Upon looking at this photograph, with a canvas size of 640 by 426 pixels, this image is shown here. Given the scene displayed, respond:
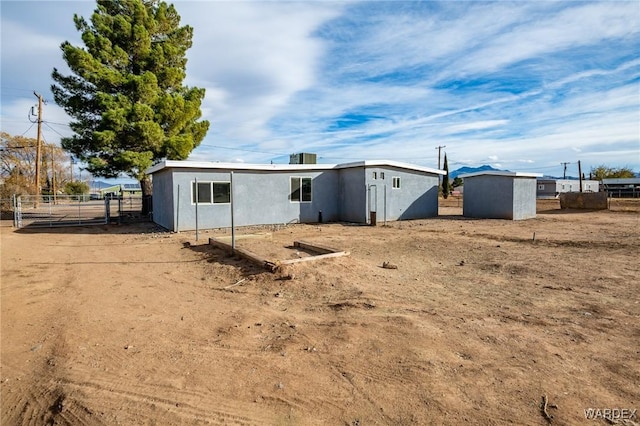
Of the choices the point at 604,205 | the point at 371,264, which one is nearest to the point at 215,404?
the point at 371,264

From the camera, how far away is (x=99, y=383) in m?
3.21

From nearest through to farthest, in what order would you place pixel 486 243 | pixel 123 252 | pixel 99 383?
1. pixel 99 383
2. pixel 123 252
3. pixel 486 243

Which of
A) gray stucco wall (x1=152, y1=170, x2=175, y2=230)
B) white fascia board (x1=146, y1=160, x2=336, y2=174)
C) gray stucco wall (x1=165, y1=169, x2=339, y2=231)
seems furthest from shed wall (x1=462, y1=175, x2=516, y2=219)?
gray stucco wall (x1=152, y1=170, x2=175, y2=230)

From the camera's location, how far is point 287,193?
17.0 metres

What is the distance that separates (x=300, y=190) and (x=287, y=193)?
0.74 m

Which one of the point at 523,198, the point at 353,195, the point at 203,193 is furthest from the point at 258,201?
the point at 523,198

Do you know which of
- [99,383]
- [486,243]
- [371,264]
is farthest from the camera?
[486,243]

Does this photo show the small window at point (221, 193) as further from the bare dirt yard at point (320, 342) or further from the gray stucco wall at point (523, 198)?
the gray stucco wall at point (523, 198)

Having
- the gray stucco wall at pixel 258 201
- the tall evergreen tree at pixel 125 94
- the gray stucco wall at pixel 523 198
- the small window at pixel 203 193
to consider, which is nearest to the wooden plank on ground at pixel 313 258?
the gray stucco wall at pixel 258 201

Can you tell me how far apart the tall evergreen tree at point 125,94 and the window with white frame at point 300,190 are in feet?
19.2

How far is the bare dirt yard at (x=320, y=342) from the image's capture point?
9.43ft

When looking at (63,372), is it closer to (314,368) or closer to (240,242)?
(314,368)

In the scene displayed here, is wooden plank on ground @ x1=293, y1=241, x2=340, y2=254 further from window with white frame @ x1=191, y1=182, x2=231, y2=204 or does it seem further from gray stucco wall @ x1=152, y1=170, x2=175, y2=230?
gray stucco wall @ x1=152, y1=170, x2=175, y2=230

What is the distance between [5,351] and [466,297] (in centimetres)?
603
